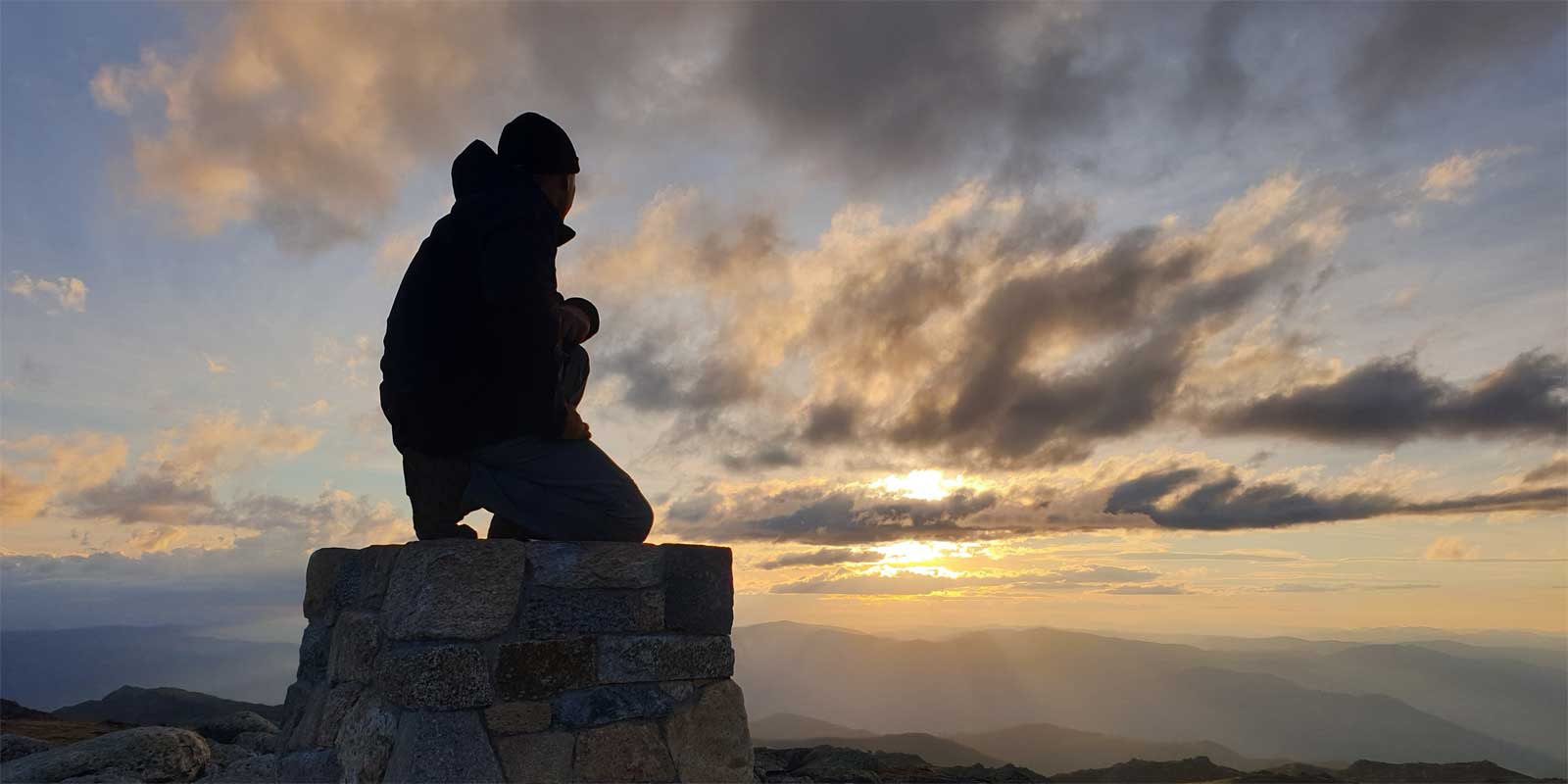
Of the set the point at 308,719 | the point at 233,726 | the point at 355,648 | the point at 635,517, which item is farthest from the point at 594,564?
the point at 233,726

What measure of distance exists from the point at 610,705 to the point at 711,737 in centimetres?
58

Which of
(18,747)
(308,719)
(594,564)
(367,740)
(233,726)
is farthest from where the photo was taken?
(233,726)

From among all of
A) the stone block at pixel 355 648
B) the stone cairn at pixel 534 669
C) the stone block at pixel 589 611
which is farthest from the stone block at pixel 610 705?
the stone block at pixel 355 648

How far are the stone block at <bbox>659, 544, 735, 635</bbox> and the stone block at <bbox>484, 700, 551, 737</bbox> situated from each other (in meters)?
0.74

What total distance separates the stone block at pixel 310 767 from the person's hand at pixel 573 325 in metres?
2.48

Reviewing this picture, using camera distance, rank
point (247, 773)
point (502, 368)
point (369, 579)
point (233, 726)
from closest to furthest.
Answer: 1. point (502, 368)
2. point (369, 579)
3. point (247, 773)
4. point (233, 726)

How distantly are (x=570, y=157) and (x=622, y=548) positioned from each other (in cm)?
213

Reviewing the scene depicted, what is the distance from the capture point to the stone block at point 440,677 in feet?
13.6

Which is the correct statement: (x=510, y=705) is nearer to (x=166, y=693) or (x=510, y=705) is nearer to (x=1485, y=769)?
(x=1485, y=769)

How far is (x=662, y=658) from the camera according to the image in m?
4.70

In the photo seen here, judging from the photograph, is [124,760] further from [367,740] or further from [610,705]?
[610,705]

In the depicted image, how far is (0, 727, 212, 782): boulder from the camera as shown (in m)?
7.38

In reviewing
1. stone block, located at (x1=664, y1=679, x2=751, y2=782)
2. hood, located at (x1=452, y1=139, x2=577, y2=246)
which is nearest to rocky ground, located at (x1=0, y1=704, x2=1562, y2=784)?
stone block, located at (x1=664, y1=679, x2=751, y2=782)

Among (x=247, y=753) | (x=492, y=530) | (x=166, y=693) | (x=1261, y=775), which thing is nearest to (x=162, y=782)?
(x=247, y=753)
